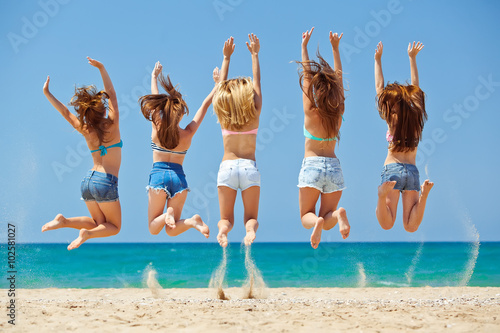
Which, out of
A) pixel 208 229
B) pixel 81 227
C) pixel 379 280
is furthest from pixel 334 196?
pixel 379 280

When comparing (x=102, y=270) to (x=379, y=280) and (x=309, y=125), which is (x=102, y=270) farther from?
(x=309, y=125)

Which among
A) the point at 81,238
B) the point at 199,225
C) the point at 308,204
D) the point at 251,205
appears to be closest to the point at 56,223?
the point at 81,238

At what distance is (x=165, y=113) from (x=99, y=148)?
3.99 feet

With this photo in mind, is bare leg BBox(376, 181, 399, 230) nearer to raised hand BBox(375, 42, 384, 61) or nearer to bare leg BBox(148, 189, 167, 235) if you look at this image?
raised hand BBox(375, 42, 384, 61)

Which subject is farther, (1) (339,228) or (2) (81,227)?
(2) (81,227)

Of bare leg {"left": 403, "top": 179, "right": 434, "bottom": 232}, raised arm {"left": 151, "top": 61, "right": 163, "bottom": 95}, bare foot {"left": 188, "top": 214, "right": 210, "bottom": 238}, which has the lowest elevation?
bare foot {"left": 188, "top": 214, "right": 210, "bottom": 238}

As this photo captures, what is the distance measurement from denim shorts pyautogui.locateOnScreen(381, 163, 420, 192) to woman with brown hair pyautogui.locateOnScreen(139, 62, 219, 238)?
Answer: 3088mm

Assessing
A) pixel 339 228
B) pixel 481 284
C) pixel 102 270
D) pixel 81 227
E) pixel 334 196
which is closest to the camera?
pixel 339 228

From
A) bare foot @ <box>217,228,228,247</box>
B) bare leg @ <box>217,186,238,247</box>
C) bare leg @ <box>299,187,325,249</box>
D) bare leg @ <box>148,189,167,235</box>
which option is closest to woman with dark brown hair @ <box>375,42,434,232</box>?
bare leg @ <box>299,187,325,249</box>

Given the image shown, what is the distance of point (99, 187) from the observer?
26.7 ft

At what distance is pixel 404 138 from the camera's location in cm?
802

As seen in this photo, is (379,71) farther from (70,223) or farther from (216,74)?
(70,223)

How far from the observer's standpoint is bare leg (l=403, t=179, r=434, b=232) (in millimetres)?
7962

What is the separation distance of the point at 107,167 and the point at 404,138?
4707 mm
